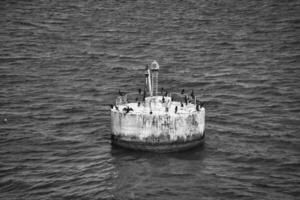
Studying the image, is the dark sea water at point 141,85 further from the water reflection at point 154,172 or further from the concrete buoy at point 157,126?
the concrete buoy at point 157,126

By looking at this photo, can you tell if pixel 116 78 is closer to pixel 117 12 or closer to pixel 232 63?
pixel 232 63

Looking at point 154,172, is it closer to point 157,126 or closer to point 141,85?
point 157,126

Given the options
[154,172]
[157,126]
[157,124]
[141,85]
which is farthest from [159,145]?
[141,85]

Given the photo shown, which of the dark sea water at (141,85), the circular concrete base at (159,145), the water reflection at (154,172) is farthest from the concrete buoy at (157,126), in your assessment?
the dark sea water at (141,85)

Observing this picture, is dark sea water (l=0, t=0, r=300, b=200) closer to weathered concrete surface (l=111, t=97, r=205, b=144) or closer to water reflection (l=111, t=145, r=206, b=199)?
water reflection (l=111, t=145, r=206, b=199)

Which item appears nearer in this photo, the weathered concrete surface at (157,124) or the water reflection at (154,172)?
the water reflection at (154,172)

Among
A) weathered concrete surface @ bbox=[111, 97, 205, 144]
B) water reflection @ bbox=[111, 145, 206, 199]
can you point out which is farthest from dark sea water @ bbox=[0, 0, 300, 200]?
weathered concrete surface @ bbox=[111, 97, 205, 144]

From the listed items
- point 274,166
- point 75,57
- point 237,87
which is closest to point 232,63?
point 237,87
